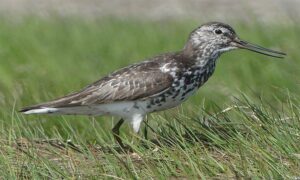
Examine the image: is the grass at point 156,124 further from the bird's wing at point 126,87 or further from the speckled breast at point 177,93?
the bird's wing at point 126,87

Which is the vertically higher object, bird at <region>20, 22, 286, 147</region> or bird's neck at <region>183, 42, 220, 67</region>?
bird's neck at <region>183, 42, 220, 67</region>

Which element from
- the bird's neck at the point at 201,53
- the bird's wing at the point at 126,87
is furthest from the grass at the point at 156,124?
the bird's neck at the point at 201,53

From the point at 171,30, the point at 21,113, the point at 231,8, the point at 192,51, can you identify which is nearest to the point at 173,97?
the point at 192,51

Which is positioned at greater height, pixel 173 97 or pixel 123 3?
pixel 173 97

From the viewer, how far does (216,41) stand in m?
10.8

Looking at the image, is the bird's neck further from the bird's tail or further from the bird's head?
the bird's tail

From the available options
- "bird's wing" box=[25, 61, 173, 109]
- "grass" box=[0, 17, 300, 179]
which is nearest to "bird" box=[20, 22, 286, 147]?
"bird's wing" box=[25, 61, 173, 109]

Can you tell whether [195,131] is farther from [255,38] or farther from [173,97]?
[255,38]

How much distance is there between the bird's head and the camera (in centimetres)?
1076

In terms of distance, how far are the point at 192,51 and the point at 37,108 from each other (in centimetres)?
145

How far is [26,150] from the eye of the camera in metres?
9.17

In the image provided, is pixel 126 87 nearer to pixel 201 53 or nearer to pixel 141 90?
pixel 141 90

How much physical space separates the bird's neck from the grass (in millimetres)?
389

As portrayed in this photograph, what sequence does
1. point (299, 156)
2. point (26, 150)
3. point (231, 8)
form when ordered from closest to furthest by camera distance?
point (299, 156) < point (26, 150) < point (231, 8)
